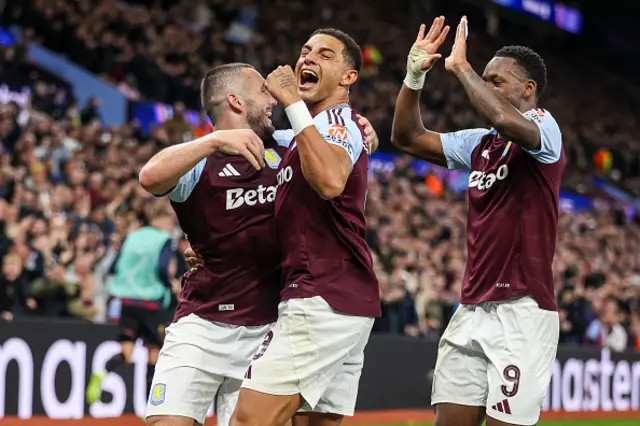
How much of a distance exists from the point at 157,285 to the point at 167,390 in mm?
5155

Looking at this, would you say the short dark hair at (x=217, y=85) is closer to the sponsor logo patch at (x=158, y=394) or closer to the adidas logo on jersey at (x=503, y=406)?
the sponsor logo patch at (x=158, y=394)

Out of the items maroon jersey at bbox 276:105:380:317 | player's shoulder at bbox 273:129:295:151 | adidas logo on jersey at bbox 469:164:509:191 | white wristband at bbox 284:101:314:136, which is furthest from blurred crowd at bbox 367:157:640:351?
white wristband at bbox 284:101:314:136

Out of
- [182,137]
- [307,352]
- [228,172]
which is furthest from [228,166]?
[182,137]

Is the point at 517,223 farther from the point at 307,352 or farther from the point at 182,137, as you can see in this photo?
the point at 182,137

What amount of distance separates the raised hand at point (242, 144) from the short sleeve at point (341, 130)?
30cm

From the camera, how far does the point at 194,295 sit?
18.1 feet

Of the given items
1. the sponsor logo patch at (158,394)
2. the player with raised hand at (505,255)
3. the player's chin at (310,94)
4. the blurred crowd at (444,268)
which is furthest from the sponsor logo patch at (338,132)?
the blurred crowd at (444,268)

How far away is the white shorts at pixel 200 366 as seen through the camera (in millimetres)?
5277

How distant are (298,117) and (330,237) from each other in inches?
23.2

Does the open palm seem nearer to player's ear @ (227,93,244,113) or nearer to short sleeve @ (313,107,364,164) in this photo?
short sleeve @ (313,107,364,164)

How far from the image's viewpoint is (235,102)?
5.56 m

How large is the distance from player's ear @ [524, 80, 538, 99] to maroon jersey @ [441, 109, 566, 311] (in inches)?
6.8

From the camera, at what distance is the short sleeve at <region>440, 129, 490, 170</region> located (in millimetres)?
6125

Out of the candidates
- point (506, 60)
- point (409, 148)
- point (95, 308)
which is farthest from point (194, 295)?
point (95, 308)
